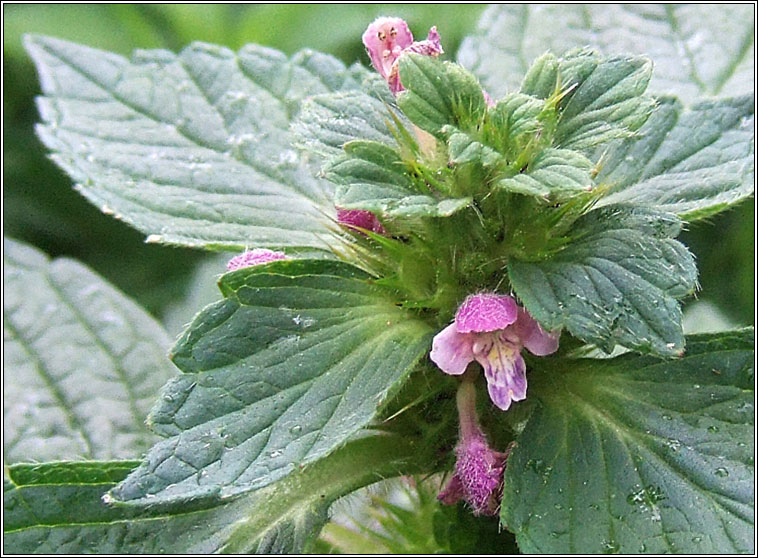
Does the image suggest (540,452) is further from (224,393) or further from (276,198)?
(276,198)

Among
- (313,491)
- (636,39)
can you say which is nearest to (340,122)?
(313,491)

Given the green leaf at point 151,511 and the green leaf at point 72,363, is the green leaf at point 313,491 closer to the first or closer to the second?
the green leaf at point 151,511

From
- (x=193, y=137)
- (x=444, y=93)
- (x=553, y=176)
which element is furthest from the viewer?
(x=193, y=137)

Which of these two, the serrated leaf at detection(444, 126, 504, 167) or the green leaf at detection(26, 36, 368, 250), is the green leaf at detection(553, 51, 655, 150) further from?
the green leaf at detection(26, 36, 368, 250)

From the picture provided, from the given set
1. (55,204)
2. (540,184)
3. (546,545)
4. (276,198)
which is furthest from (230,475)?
(55,204)

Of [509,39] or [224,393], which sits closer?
[224,393]

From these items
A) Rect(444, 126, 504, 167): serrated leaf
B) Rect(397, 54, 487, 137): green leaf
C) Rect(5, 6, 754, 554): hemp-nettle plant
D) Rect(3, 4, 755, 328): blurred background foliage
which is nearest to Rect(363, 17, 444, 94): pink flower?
Rect(5, 6, 754, 554): hemp-nettle plant

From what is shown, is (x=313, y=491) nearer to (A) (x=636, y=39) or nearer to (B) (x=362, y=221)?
(B) (x=362, y=221)
